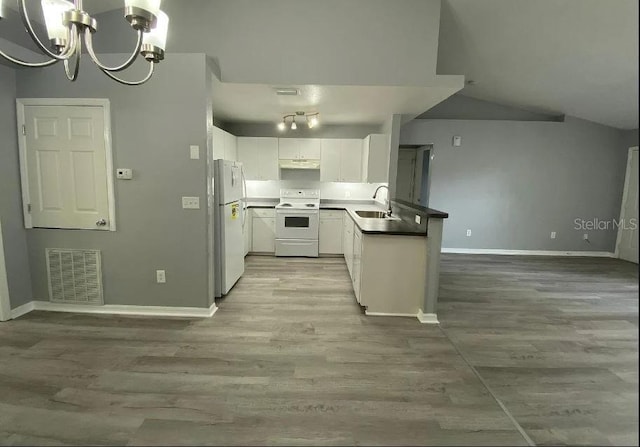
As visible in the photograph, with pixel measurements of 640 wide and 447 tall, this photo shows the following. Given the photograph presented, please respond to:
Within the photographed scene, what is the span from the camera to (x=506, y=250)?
555cm

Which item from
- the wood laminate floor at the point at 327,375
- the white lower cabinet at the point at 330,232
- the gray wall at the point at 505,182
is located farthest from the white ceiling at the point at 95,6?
the gray wall at the point at 505,182

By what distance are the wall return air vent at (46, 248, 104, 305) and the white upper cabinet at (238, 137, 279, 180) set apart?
2.87 metres

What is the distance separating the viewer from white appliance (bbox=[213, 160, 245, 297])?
10.6ft

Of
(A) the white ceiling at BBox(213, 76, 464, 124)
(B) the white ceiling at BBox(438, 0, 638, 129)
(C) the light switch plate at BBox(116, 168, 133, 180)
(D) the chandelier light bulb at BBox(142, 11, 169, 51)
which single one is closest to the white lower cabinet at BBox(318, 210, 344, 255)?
(A) the white ceiling at BBox(213, 76, 464, 124)

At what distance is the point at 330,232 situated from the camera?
5.15m

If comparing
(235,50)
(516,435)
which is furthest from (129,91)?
(516,435)

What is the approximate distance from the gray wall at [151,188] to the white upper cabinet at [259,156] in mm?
2488

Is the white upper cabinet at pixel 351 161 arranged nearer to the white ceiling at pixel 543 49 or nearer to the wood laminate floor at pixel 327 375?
the white ceiling at pixel 543 49

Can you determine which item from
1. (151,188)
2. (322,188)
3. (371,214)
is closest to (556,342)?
(371,214)

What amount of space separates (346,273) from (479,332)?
77.3 inches

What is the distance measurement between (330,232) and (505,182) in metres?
3.41

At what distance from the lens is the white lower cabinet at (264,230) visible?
517 centimetres

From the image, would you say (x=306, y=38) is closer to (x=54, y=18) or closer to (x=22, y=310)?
(x=54, y=18)

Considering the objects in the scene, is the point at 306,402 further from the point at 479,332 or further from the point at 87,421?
the point at 479,332
